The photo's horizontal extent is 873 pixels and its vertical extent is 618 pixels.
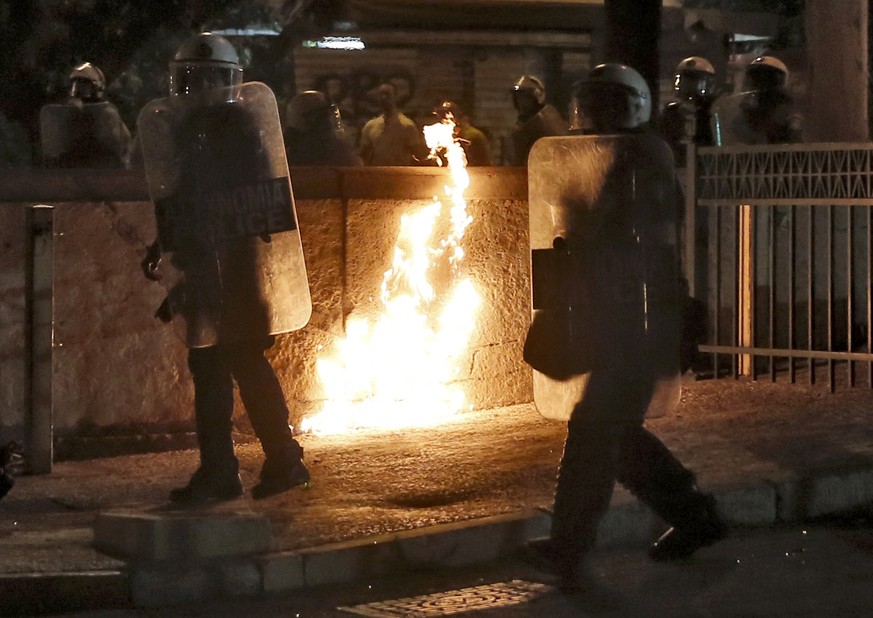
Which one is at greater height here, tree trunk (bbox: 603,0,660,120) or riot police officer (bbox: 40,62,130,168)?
tree trunk (bbox: 603,0,660,120)

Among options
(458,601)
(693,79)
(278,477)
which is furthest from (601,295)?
(693,79)

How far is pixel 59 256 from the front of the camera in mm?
8195

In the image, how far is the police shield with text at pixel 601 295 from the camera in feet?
18.7

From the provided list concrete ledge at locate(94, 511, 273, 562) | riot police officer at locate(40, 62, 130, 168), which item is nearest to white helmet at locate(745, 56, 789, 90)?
riot police officer at locate(40, 62, 130, 168)

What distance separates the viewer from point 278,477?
23.3 ft

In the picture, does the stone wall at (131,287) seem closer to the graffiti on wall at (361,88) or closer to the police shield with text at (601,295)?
the police shield with text at (601,295)

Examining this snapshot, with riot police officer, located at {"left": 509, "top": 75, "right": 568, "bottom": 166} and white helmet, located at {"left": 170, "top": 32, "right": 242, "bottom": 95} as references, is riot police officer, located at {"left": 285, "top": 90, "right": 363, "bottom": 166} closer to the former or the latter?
riot police officer, located at {"left": 509, "top": 75, "right": 568, "bottom": 166}

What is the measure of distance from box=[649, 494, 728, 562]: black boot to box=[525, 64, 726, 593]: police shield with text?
22 cm

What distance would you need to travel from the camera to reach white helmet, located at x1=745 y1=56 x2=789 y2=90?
37.2ft

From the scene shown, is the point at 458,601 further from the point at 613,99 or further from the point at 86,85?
the point at 86,85

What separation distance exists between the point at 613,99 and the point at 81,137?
18.1ft

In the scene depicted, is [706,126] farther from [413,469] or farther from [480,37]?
[480,37]

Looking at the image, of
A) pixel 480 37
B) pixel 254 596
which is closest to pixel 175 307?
pixel 254 596

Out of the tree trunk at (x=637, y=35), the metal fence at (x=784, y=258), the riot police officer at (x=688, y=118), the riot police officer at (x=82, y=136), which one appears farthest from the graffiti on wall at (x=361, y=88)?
the metal fence at (x=784, y=258)
